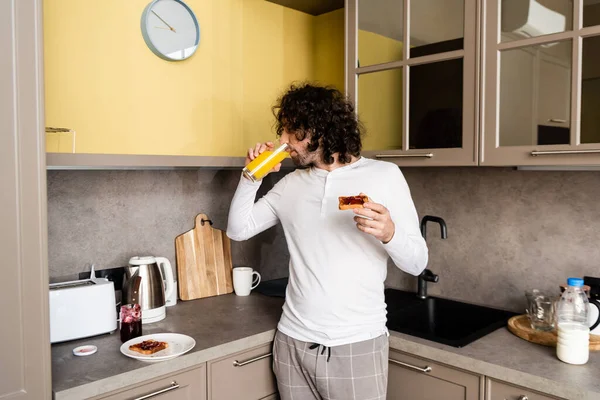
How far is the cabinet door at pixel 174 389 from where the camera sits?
146 centimetres

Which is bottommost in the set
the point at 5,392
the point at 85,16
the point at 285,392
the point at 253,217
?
the point at 285,392

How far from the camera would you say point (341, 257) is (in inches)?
64.9

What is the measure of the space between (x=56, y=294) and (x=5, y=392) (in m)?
0.46

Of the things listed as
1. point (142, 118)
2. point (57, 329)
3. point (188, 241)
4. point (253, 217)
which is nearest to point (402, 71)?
point (253, 217)

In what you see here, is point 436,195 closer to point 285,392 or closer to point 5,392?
point 285,392

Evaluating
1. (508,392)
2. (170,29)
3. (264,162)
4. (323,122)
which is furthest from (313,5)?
(508,392)

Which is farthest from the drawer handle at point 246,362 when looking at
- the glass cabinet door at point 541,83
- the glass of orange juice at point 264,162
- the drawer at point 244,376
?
the glass cabinet door at point 541,83

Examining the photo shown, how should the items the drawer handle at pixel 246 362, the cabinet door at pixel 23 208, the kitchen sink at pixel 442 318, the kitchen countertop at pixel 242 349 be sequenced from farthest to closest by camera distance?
the kitchen sink at pixel 442 318 < the drawer handle at pixel 246 362 < the kitchen countertop at pixel 242 349 < the cabinet door at pixel 23 208

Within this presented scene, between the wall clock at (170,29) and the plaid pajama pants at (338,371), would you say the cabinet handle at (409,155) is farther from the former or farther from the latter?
the wall clock at (170,29)

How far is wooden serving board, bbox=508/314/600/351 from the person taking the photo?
165 centimetres

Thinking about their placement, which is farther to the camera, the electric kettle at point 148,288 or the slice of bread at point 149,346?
the electric kettle at point 148,288

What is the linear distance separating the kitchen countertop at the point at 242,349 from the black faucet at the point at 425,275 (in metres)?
0.41

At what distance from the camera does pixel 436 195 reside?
2326 millimetres

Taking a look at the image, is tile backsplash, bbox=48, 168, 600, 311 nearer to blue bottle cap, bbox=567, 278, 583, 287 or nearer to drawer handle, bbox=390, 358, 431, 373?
blue bottle cap, bbox=567, 278, 583, 287
